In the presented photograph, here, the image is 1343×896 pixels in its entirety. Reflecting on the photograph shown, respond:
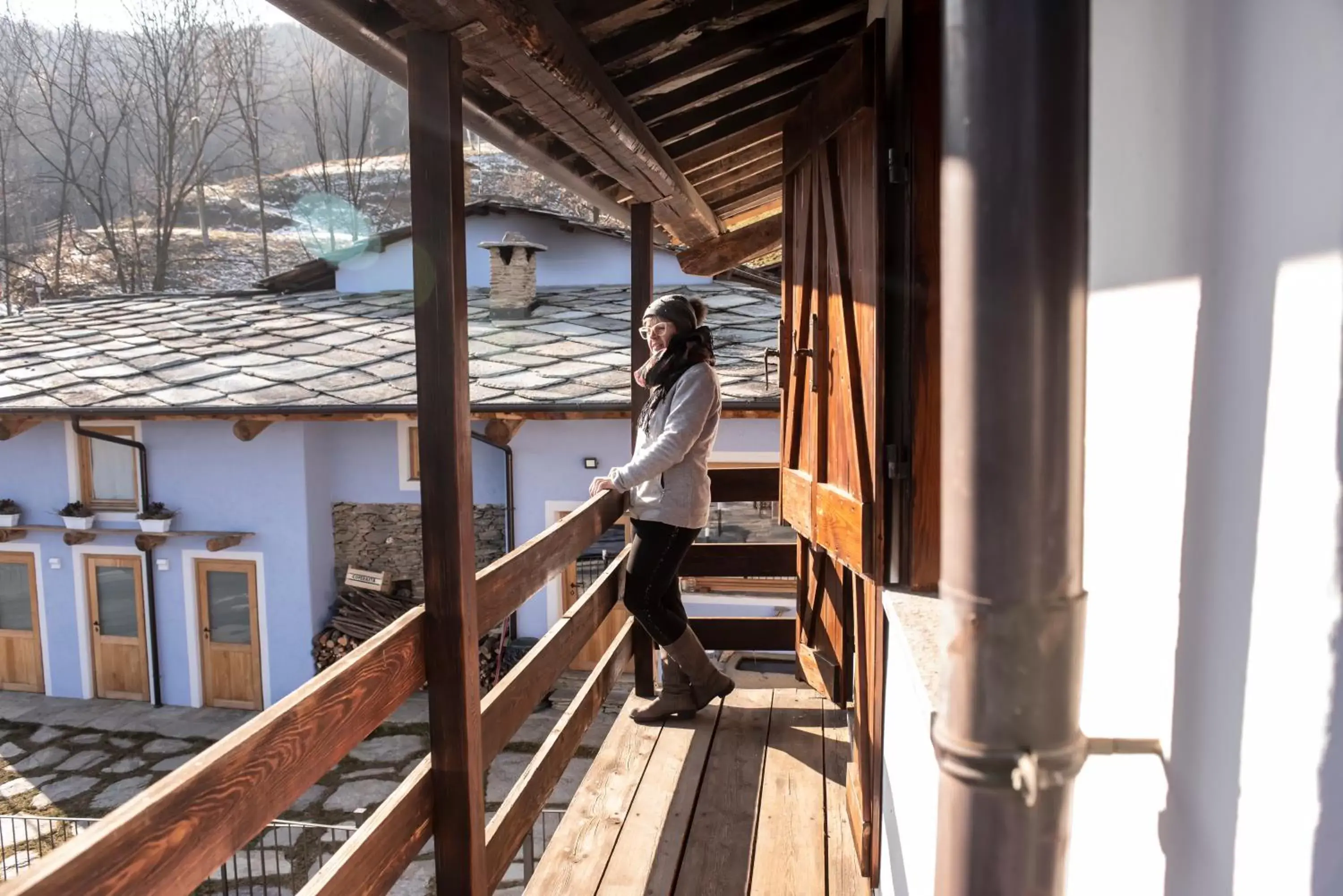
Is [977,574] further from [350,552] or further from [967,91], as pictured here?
[350,552]

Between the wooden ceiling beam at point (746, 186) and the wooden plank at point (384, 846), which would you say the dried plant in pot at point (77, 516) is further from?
the wooden plank at point (384, 846)

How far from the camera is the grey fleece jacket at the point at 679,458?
3.16 m

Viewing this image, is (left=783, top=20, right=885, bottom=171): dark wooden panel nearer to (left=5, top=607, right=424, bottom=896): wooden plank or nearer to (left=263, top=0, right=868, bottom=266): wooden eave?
(left=263, top=0, right=868, bottom=266): wooden eave

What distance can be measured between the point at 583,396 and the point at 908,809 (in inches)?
237

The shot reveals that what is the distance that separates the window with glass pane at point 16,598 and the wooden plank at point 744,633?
9.68m

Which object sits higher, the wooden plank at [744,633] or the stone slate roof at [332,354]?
the stone slate roof at [332,354]

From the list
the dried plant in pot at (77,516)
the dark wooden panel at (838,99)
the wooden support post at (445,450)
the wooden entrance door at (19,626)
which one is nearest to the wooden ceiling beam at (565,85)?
the wooden support post at (445,450)

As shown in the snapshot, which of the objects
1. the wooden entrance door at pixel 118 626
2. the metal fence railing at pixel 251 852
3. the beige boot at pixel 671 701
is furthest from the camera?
the wooden entrance door at pixel 118 626

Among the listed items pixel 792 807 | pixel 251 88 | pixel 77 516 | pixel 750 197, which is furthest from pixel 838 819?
pixel 251 88

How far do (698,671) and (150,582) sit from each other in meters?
8.69

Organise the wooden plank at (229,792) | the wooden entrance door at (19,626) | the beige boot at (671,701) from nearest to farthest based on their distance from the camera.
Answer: the wooden plank at (229,792), the beige boot at (671,701), the wooden entrance door at (19,626)

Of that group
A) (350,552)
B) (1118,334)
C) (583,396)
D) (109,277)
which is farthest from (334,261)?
(109,277)

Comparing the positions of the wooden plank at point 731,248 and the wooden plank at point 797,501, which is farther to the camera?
the wooden plank at point 731,248

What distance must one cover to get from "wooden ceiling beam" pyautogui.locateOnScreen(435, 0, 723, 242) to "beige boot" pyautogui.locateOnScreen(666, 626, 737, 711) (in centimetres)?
170
